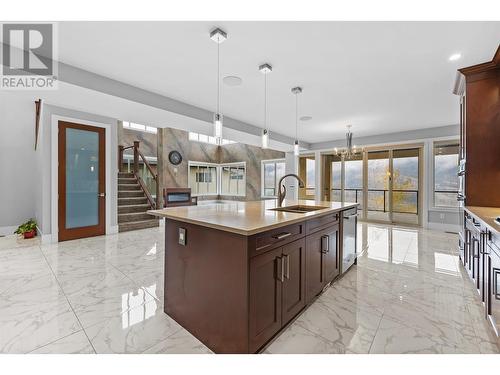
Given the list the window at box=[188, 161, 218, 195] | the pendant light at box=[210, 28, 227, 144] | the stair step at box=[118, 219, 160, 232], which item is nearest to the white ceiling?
the pendant light at box=[210, 28, 227, 144]

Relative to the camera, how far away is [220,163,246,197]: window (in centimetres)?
1123

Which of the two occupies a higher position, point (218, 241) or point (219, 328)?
point (218, 241)

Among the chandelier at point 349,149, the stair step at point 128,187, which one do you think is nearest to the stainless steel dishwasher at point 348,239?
the chandelier at point 349,149

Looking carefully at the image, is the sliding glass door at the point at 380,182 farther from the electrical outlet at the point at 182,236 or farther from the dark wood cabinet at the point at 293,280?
the electrical outlet at the point at 182,236

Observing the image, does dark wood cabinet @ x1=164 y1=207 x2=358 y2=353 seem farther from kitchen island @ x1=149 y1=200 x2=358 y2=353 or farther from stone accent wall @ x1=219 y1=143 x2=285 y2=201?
stone accent wall @ x1=219 y1=143 x2=285 y2=201

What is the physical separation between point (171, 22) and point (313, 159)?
6752 mm

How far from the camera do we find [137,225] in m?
5.45

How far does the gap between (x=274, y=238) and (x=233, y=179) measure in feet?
33.6

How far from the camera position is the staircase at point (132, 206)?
547 centimetres

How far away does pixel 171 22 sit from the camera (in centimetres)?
204

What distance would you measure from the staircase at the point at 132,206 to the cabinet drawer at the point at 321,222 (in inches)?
180

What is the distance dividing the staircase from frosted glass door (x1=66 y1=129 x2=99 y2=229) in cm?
76
